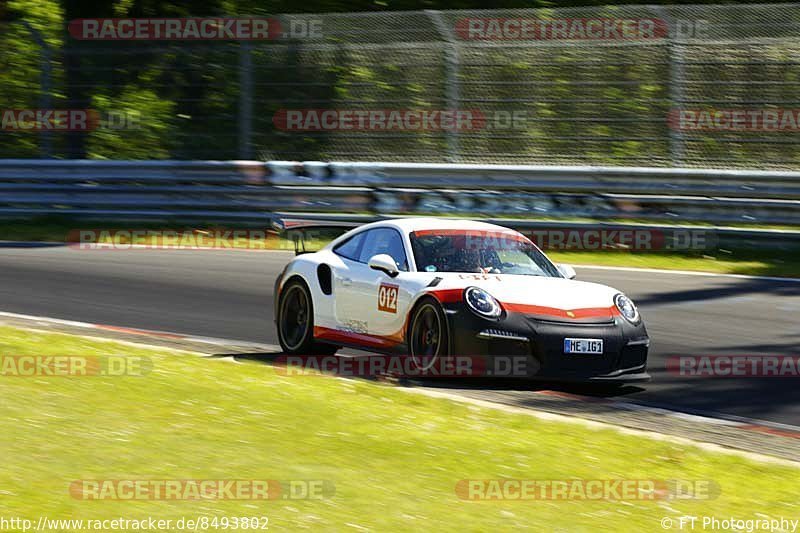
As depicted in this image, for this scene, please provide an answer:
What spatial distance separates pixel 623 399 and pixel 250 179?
10702 mm

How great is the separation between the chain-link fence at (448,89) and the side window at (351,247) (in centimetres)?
770

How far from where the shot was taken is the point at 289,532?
5.40m

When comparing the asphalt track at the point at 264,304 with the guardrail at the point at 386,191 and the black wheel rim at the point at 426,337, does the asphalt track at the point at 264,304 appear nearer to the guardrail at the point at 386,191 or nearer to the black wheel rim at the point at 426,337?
the black wheel rim at the point at 426,337

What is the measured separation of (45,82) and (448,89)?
6569 millimetres

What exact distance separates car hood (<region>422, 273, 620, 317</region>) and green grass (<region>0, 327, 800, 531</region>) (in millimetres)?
1090

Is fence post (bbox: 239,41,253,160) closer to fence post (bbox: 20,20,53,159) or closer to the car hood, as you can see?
fence post (bbox: 20,20,53,159)

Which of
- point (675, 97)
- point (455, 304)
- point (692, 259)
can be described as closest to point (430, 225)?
point (455, 304)

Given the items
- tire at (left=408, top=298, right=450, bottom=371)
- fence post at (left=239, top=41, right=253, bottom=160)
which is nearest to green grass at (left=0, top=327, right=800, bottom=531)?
tire at (left=408, top=298, right=450, bottom=371)

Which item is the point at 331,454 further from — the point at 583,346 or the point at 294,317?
the point at 294,317

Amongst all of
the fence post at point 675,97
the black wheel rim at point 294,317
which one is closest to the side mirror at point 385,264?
the black wheel rim at point 294,317

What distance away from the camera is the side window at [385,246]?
33.6 feet

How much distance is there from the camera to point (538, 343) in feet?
30.0

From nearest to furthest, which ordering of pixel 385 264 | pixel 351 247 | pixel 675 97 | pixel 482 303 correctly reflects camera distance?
1. pixel 482 303
2. pixel 385 264
3. pixel 351 247
4. pixel 675 97

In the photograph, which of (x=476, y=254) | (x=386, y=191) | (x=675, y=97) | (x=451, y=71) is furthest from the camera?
(x=451, y=71)
